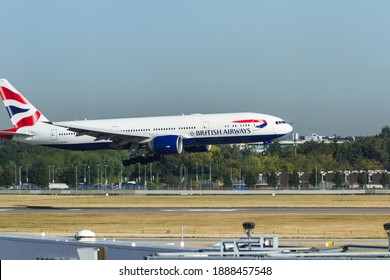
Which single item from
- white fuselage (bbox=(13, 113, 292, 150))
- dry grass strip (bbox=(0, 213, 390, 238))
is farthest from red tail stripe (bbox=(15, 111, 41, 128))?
dry grass strip (bbox=(0, 213, 390, 238))

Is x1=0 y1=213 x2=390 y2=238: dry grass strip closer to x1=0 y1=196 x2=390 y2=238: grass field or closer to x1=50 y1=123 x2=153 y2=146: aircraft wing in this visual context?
x1=0 y1=196 x2=390 y2=238: grass field

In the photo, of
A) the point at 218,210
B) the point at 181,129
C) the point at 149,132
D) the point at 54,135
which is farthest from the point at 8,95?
the point at 218,210

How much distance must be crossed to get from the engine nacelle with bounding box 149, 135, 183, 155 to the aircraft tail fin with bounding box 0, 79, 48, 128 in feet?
59.1

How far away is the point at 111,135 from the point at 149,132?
4.89 metres

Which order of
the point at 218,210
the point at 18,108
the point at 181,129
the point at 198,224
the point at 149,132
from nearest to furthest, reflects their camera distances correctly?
the point at 198,224 < the point at 218,210 < the point at 181,129 < the point at 149,132 < the point at 18,108

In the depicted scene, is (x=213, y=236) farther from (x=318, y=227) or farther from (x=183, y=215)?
(x=183, y=215)

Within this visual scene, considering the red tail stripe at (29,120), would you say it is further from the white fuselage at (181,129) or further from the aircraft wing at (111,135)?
the aircraft wing at (111,135)

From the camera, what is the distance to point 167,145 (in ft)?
384

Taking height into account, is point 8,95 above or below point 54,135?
above

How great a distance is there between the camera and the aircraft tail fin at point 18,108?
130 m

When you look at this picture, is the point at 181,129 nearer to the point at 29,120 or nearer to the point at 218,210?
the point at 218,210

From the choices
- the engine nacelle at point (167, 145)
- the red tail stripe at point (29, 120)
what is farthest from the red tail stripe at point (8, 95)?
the engine nacelle at point (167, 145)
